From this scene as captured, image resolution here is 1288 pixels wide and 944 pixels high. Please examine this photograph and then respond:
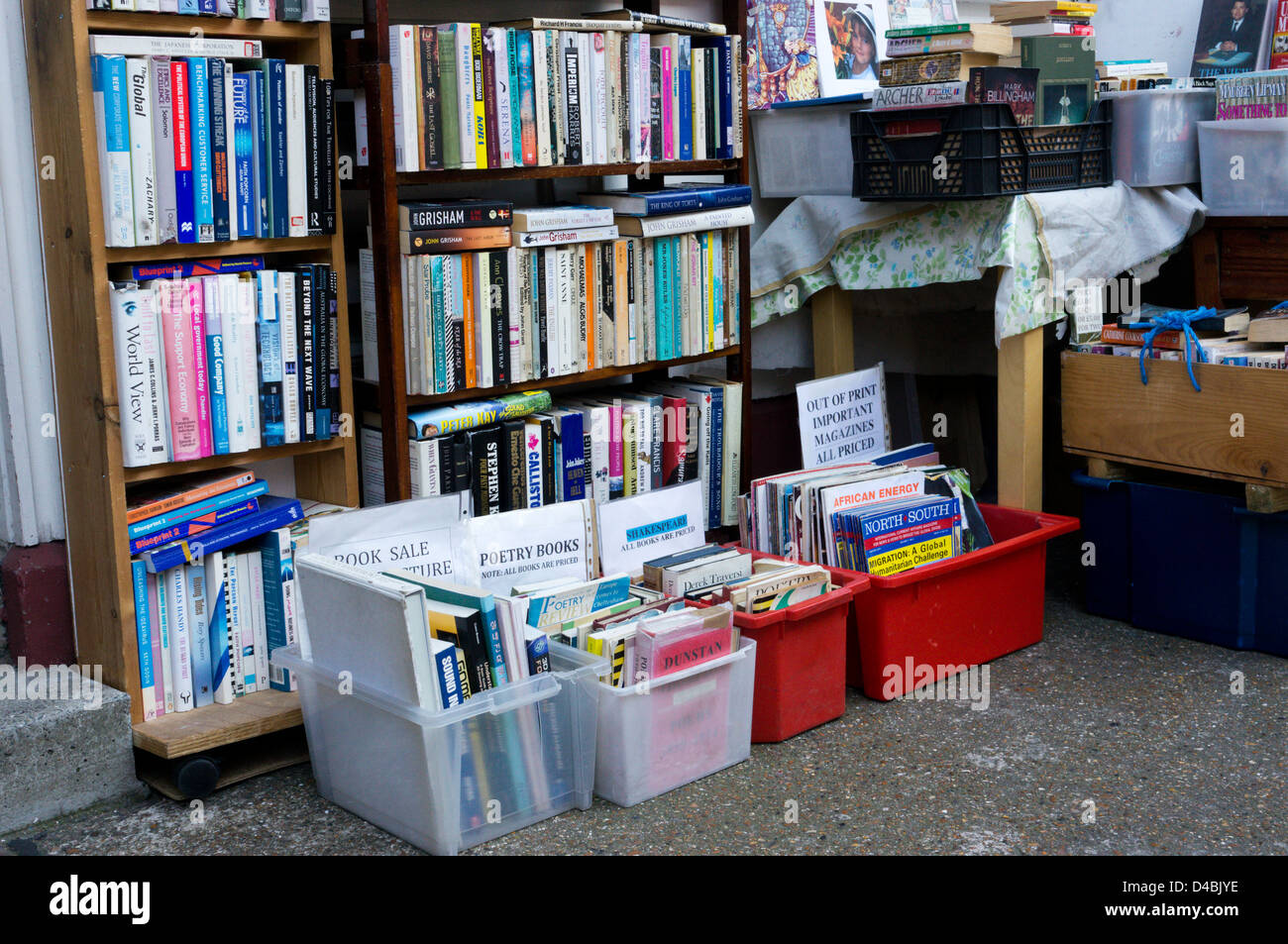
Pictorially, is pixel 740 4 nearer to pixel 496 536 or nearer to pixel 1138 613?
pixel 496 536

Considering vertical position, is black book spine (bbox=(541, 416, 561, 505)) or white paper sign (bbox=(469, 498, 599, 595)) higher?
black book spine (bbox=(541, 416, 561, 505))

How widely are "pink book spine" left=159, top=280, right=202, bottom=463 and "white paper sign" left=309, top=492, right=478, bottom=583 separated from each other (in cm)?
26

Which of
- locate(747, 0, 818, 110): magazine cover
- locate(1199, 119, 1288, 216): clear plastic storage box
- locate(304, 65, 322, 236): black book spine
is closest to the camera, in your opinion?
locate(304, 65, 322, 236): black book spine

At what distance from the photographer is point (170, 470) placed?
2344 millimetres

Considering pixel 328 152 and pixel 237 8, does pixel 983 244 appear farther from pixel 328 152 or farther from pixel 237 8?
pixel 237 8

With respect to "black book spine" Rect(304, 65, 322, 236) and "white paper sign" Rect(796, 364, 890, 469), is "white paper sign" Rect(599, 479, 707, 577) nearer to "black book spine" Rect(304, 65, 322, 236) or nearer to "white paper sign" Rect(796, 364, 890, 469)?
"white paper sign" Rect(796, 364, 890, 469)

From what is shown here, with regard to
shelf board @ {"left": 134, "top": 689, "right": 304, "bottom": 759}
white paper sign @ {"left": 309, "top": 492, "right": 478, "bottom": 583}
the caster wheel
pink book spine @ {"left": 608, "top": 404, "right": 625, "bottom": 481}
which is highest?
pink book spine @ {"left": 608, "top": 404, "right": 625, "bottom": 481}

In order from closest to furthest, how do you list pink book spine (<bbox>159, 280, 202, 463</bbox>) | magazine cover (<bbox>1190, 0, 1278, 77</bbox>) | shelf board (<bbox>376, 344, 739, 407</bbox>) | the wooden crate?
pink book spine (<bbox>159, 280, 202, 463</bbox>)
shelf board (<bbox>376, 344, 739, 407</bbox>)
the wooden crate
magazine cover (<bbox>1190, 0, 1278, 77</bbox>)

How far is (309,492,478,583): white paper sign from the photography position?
2.32m

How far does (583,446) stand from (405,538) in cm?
55

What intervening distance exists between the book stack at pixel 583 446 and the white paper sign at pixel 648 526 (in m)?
0.09

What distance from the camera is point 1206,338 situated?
2934 millimetres

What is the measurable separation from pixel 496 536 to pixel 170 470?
577mm

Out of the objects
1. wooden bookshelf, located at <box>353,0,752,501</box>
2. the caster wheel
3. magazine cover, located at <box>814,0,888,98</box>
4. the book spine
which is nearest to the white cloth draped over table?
magazine cover, located at <box>814,0,888,98</box>
